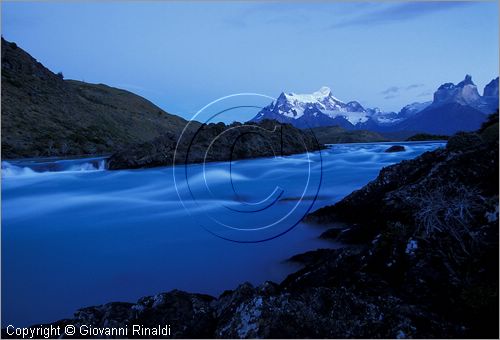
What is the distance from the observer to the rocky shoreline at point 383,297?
4125 mm

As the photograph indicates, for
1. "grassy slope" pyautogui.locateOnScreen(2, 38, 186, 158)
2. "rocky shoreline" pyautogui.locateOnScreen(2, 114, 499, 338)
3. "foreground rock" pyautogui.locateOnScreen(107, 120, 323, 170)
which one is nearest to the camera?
"rocky shoreline" pyautogui.locateOnScreen(2, 114, 499, 338)

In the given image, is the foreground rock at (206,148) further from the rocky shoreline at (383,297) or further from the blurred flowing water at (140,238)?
the rocky shoreline at (383,297)

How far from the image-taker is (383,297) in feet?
14.8

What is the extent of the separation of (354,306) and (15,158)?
4936 centimetres

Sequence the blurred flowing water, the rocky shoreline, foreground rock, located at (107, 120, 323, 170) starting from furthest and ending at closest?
foreground rock, located at (107, 120, 323, 170)
the blurred flowing water
the rocky shoreline

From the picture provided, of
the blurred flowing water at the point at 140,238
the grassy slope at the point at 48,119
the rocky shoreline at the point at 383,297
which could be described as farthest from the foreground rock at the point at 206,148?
the grassy slope at the point at 48,119

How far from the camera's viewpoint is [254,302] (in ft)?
15.1

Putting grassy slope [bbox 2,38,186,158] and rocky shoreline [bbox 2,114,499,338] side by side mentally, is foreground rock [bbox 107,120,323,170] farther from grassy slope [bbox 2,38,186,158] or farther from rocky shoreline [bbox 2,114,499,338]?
grassy slope [bbox 2,38,186,158]

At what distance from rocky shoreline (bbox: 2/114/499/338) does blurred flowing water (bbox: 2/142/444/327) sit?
1.76 meters

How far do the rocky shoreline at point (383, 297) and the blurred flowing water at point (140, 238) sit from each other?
1.76 metres

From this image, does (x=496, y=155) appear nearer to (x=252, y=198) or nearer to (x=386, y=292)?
(x=386, y=292)

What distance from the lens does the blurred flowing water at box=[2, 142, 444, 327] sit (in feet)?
24.8

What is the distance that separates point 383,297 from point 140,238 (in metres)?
8.32

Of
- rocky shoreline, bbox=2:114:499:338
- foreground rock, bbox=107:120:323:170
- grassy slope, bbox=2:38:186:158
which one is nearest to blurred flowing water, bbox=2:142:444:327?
rocky shoreline, bbox=2:114:499:338
